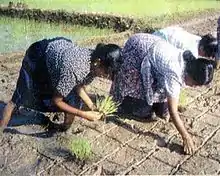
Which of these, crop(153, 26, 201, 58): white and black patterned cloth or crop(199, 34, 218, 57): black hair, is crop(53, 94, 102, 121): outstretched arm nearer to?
crop(153, 26, 201, 58): white and black patterned cloth

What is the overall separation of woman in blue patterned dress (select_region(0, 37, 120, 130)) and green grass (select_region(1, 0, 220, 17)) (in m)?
5.92

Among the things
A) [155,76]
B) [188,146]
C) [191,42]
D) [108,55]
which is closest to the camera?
[108,55]

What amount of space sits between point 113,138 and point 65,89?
86 centimetres

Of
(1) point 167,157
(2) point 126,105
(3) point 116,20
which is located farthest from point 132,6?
(1) point 167,157

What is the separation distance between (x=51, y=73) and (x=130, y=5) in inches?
284

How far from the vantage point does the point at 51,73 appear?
3746mm

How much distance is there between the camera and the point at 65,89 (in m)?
3.70

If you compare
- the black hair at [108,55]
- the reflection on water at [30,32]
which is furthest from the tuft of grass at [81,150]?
Result: the reflection on water at [30,32]

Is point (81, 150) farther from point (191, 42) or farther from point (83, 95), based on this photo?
point (191, 42)

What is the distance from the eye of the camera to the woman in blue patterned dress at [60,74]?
144 inches

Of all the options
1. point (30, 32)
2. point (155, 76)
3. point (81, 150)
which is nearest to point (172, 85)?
point (155, 76)

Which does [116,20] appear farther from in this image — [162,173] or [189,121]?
[162,173]

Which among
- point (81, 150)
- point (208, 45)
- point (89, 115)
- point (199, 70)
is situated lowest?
point (81, 150)

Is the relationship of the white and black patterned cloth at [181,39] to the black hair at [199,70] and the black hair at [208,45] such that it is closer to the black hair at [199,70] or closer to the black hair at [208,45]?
the black hair at [208,45]
